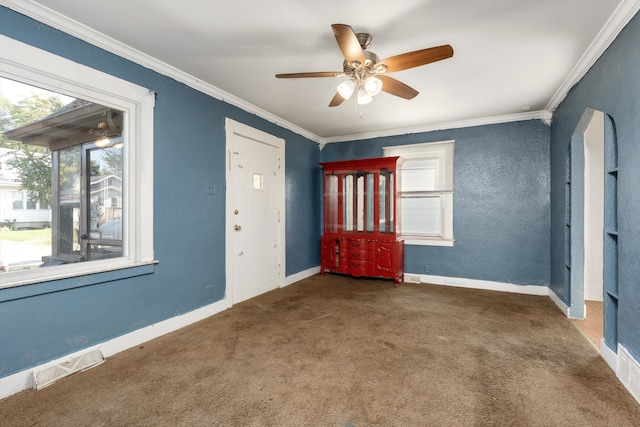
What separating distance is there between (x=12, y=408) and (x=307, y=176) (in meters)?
4.11

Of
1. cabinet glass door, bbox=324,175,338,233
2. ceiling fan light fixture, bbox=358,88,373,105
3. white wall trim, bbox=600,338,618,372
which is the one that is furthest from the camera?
cabinet glass door, bbox=324,175,338,233

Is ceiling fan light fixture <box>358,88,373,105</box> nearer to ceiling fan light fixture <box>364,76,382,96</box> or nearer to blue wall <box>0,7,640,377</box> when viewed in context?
ceiling fan light fixture <box>364,76,382,96</box>

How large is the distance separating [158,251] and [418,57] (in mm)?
2641

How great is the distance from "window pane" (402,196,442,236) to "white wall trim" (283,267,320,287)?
1.66 meters

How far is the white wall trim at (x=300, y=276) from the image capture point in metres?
4.47

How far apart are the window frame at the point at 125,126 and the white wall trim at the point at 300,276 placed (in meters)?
2.22

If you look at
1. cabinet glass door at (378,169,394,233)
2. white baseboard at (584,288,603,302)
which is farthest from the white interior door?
white baseboard at (584,288,603,302)

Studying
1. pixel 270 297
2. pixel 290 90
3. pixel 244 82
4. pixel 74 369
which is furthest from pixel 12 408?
pixel 290 90

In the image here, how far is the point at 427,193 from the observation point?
4.63 meters

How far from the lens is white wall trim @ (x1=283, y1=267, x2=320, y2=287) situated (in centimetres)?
447

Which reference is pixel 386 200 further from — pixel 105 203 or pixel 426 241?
pixel 105 203

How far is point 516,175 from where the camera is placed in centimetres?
406

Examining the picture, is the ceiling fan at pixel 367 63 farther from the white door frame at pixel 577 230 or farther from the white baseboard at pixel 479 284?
the white baseboard at pixel 479 284

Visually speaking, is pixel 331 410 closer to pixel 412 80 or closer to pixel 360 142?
pixel 412 80
